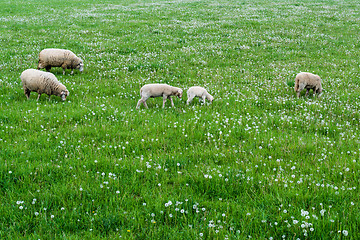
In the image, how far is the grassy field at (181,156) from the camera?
4281 mm

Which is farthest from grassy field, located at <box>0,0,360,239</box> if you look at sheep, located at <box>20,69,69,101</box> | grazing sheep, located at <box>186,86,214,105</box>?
grazing sheep, located at <box>186,86,214,105</box>

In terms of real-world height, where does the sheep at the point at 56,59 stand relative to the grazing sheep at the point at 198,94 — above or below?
above

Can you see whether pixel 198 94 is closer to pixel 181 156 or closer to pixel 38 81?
pixel 181 156

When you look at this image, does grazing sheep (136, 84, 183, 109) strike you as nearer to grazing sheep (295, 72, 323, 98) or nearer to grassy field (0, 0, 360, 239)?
grassy field (0, 0, 360, 239)

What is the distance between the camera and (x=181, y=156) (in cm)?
643

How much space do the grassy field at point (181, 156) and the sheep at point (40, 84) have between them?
1.41 feet

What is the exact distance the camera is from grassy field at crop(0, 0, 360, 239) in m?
4.28

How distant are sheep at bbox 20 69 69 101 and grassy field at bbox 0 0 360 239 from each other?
43 centimetres

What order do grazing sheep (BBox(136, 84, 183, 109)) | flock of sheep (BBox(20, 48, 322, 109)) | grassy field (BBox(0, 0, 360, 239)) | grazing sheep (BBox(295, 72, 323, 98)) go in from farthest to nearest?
grazing sheep (BBox(295, 72, 323, 98)) < flock of sheep (BBox(20, 48, 322, 109)) < grazing sheep (BBox(136, 84, 183, 109)) < grassy field (BBox(0, 0, 360, 239))

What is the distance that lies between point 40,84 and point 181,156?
708cm

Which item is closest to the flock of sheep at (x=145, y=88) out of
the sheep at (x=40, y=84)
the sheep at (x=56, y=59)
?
the sheep at (x=40, y=84)

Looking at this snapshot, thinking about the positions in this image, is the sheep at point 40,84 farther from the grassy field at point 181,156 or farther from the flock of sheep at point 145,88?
the grassy field at point 181,156

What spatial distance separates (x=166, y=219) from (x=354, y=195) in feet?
10.7

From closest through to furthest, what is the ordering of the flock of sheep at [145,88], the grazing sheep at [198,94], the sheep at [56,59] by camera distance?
the flock of sheep at [145,88], the grazing sheep at [198,94], the sheep at [56,59]
